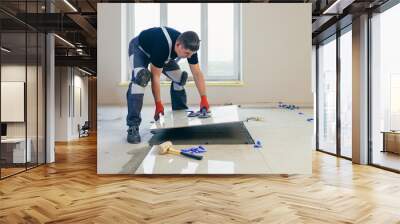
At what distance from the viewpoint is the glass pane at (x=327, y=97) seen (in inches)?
328

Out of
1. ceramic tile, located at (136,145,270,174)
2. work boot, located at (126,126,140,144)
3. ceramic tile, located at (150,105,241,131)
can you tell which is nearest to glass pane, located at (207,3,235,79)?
ceramic tile, located at (150,105,241,131)

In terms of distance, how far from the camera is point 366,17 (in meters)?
6.56

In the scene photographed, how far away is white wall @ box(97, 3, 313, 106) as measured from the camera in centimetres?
510

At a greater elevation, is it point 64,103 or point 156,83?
point 156,83

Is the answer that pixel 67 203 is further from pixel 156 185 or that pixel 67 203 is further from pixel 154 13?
pixel 154 13

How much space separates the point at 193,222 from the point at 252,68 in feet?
8.53

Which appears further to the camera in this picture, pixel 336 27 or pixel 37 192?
pixel 336 27

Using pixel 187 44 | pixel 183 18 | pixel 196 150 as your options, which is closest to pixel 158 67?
pixel 187 44

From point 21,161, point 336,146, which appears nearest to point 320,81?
point 336,146

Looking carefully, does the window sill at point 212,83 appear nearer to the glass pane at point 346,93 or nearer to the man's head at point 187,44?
the man's head at point 187,44

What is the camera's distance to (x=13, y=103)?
6188mm

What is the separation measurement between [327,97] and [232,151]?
4.56 m

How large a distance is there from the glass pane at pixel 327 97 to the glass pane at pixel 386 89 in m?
1.69

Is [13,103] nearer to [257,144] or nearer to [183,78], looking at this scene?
[183,78]
